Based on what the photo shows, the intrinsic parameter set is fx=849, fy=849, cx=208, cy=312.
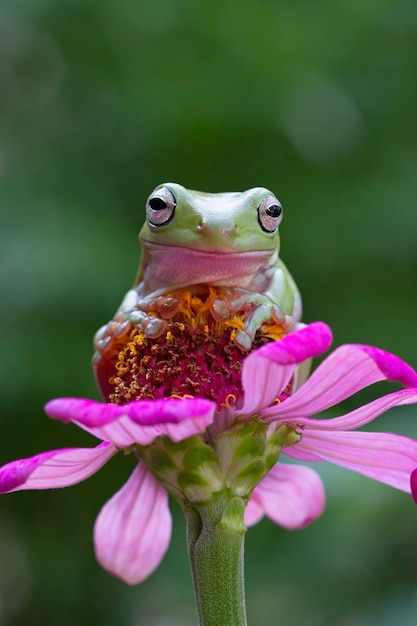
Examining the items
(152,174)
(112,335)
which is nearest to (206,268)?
(112,335)

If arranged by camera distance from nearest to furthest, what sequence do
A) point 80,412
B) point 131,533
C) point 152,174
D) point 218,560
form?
point 80,412, point 218,560, point 131,533, point 152,174

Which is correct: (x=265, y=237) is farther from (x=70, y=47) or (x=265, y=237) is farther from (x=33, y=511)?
(x=70, y=47)

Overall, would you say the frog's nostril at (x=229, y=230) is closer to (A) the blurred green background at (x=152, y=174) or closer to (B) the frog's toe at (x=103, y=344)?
(B) the frog's toe at (x=103, y=344)

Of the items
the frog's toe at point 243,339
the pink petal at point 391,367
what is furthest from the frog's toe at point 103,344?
the pink petal at point 391,367

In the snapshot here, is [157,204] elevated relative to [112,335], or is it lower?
elevated

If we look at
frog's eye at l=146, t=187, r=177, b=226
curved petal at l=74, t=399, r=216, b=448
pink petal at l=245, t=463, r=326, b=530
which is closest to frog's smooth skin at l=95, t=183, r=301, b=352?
frog's eye at l=146, t=187, r=177, b=226

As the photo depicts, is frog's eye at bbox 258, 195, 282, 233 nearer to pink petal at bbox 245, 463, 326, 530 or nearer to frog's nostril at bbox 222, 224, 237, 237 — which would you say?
frog's nostril at bbox 222, 224, 237, 237

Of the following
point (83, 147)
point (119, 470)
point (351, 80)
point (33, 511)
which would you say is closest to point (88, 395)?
point (119, 470)

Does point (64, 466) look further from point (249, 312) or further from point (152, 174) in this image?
point (152, 174)
